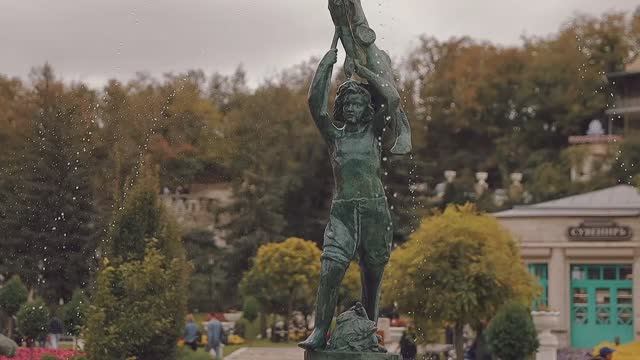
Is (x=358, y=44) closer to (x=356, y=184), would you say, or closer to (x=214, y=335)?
(x=356, y=184)

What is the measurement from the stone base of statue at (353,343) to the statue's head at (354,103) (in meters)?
1.51

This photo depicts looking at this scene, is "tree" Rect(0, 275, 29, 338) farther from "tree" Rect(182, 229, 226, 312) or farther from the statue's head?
the statue's head

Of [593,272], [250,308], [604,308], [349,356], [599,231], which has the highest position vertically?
[599,231]

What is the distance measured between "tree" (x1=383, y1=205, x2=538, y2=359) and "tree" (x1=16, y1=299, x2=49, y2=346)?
8344 millimetres

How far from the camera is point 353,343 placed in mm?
10641

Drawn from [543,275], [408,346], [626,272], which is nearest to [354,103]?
[408,346]

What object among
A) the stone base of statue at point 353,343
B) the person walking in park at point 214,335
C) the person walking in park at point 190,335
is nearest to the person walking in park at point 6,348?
the person walking in park at point 190,335

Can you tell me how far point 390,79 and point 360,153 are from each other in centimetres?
74

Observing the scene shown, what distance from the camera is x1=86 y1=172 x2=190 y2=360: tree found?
21.9 metres

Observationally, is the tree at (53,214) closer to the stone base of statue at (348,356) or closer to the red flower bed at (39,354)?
the red flower bed at (39,354)

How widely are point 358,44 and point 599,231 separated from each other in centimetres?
2848

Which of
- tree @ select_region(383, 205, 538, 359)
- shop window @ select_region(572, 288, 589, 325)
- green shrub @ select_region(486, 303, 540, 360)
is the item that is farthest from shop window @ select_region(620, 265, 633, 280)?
green shrub @ select_region(486, 303, 540, 360)

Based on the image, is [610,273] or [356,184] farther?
[610,273]

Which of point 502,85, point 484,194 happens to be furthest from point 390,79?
point 502,85
